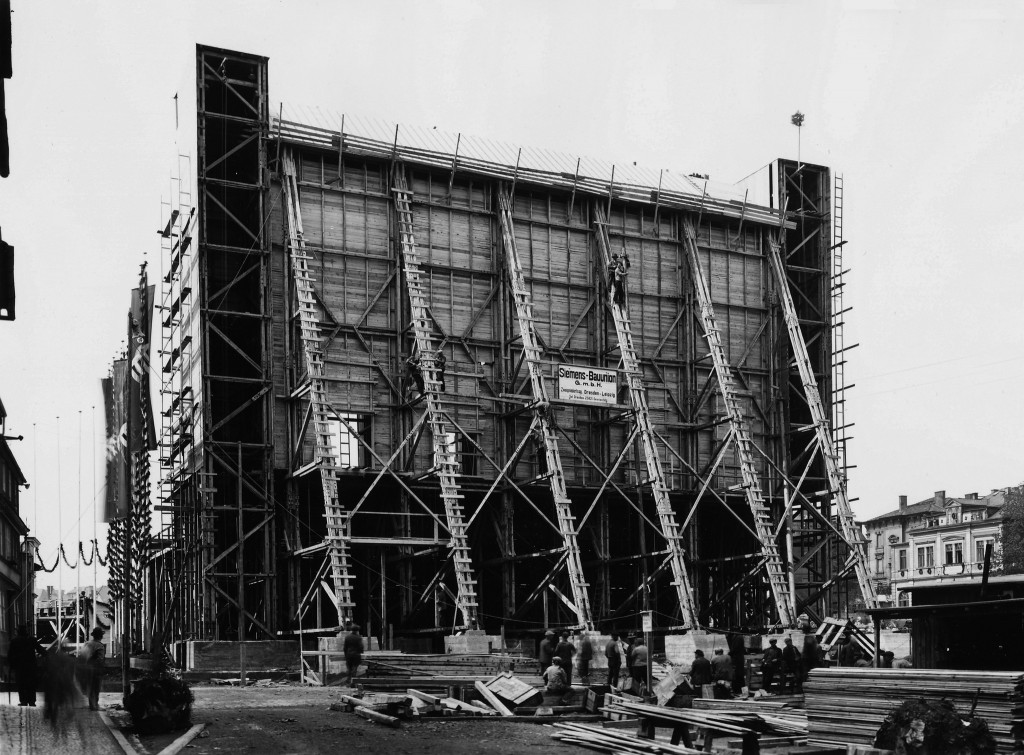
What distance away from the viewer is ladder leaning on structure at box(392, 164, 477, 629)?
122 feet

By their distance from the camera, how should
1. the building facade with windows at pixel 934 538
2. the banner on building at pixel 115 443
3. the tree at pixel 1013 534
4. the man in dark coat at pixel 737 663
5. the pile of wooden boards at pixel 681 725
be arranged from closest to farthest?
the pile of wooden boards at pixel 681 725
the banner on building at pixel 115 443
the man in dark coat at pixel 737 663
the tree at pixel 1013 534
the building facade with windows at pixel 934 538

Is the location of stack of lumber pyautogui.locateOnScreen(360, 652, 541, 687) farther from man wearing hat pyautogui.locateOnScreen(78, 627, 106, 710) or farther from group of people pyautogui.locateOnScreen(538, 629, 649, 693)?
man wearing hat pyautogui.locateOnScreen(78, 627, 106, 710)

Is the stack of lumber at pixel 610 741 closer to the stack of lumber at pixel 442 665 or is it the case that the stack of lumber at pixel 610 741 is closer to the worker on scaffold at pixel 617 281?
the stack of lumber at pixel 442 665

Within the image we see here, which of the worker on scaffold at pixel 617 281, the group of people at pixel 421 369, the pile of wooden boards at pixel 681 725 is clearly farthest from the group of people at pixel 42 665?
the worker on scaffold at pixel 617 281

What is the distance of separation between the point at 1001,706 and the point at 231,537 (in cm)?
2752

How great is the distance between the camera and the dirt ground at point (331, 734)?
19.5m

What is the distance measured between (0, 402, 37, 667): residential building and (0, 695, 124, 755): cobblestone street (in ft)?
114

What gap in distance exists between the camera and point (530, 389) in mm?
44531

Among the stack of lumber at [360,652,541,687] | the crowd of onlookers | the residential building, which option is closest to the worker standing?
the crowd of onlookers

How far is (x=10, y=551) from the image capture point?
2613 inches

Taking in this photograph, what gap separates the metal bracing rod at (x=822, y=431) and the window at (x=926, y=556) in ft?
214

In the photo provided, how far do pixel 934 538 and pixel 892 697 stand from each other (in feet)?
310

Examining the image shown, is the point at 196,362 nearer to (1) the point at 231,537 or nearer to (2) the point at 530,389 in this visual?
(1) the point at 231,537

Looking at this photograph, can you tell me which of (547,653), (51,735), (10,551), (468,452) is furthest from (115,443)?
(10,551)
